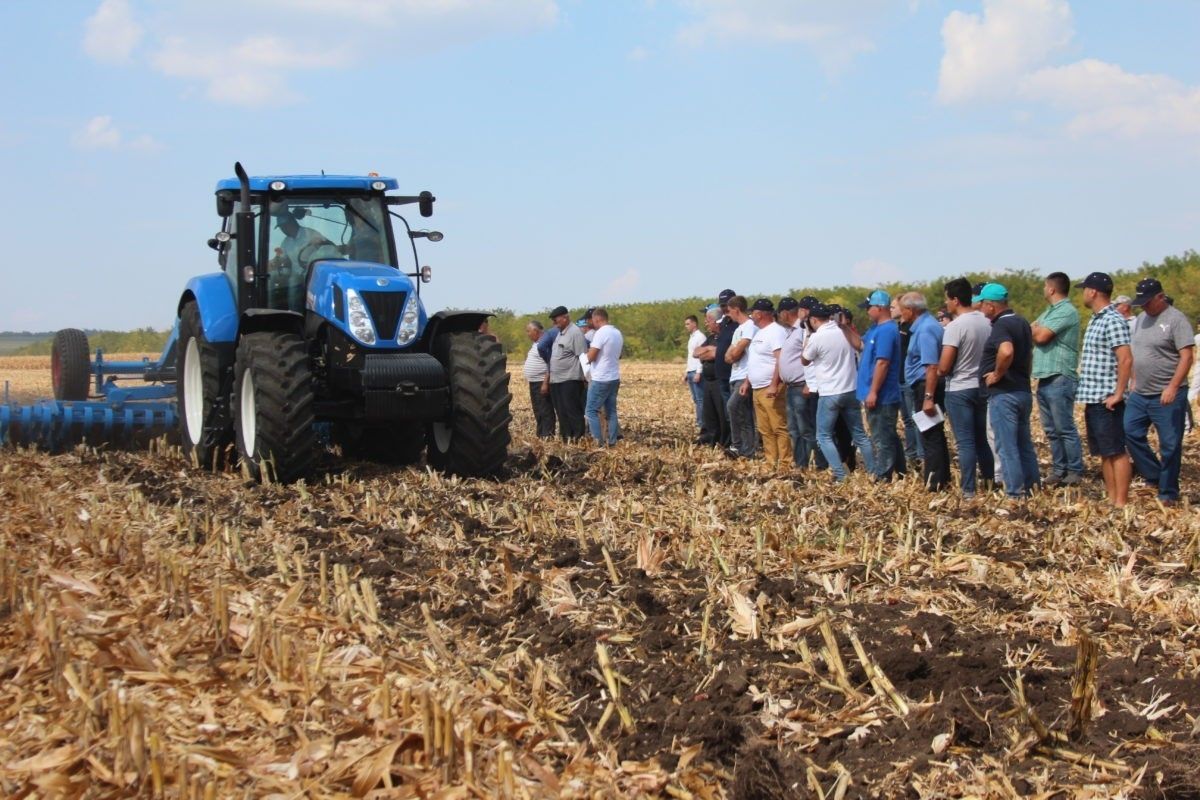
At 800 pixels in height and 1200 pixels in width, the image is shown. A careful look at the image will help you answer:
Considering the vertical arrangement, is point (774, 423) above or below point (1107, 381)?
below

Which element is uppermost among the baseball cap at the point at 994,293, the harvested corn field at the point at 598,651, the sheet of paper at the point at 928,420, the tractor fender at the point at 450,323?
the baseball cap at the point at 994,293

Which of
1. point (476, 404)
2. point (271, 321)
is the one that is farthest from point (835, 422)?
point (271, 321)

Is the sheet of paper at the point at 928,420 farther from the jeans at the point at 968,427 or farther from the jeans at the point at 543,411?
the jeans at the point at 543,411

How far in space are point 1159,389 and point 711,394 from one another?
505cm

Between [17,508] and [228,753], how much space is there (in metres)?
4.57

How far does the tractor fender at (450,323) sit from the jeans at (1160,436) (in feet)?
14.5

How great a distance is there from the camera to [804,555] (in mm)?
5805

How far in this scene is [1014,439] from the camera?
8109mm

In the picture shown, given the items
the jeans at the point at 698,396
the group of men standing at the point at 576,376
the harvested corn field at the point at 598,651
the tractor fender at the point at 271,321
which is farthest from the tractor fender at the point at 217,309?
the jeans at the point at 698,396

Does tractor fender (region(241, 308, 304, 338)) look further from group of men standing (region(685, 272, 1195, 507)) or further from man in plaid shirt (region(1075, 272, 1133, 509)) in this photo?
man in plaid shirt (region(1075, 272, 1133, 509))

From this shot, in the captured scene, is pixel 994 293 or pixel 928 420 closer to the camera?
pixel 928 420

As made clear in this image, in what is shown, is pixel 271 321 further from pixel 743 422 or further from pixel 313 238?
pixel 743 422

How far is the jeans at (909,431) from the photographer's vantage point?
10289 mm

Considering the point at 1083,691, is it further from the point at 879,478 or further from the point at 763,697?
the point at 879,478
